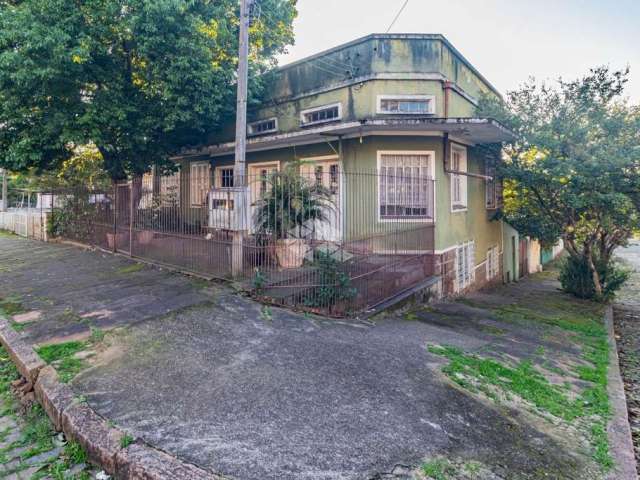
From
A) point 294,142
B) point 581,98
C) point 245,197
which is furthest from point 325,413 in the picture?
point 581,98

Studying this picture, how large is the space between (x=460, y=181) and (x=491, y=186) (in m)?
3.84

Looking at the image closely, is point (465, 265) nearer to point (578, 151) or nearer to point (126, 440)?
point (578, 151)

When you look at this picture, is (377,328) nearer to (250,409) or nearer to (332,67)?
(250,409)

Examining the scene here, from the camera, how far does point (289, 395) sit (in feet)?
13.0

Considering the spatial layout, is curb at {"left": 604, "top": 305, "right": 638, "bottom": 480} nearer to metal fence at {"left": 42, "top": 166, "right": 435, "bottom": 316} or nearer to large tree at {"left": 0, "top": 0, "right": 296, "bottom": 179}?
metal fence at {"left": 42, "top": 166, "right": 435, "bottom": 316}

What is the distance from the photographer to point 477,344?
22.6 feet

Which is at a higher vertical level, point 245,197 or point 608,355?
point 245,197

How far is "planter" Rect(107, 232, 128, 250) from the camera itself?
417 inches

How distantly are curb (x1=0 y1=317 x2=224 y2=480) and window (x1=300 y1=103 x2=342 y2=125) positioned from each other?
28.1 feet

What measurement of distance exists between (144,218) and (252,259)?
3.79m

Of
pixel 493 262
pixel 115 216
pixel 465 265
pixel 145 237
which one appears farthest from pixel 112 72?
pixel 493 262

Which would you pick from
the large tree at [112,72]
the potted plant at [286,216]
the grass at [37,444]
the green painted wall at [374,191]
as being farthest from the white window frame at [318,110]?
the grass at [37,444]

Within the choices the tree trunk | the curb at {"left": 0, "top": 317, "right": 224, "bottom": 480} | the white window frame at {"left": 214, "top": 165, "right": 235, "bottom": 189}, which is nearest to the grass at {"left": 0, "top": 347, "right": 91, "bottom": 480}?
the curb at {"left": 0, "top": 317, "right": 224, "bottom": 480}

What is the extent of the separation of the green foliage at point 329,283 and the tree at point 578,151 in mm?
7991
